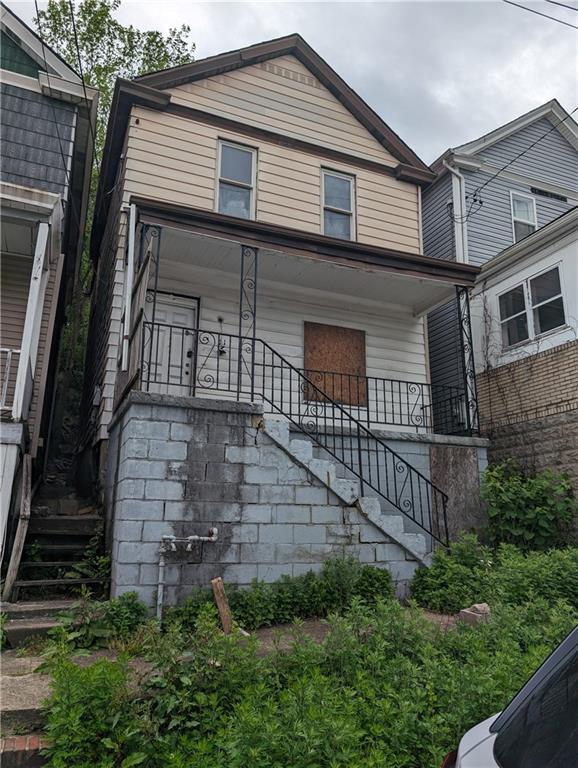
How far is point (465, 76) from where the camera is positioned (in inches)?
321

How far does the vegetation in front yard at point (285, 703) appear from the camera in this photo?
283cm

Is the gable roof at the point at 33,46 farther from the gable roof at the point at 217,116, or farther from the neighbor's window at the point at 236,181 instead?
the neighbor's window at the point at 236,181

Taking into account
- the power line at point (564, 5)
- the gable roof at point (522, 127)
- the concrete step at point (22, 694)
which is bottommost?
the concrete step at point (22, 694)

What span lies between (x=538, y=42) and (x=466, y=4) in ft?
3.47

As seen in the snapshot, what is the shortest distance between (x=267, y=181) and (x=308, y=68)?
117 inches

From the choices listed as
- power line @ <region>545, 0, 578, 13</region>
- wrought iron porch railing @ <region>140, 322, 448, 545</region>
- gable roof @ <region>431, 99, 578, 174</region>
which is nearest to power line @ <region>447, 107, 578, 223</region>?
gable roof @ <region>431, 99, 578, 174</region>

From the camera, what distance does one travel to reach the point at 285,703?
10.5 ft

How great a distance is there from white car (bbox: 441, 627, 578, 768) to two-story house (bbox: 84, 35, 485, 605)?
14.6 ft

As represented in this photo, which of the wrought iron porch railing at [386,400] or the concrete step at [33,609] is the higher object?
the wrought iron porch railing at [386,400]

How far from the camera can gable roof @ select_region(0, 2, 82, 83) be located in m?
9.59

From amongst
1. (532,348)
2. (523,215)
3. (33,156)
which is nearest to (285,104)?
(33,156)

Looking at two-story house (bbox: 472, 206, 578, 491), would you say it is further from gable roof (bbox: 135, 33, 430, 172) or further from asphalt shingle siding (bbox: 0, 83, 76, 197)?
asphalt shingle siding (bbox: 0, 83, 76, 197)

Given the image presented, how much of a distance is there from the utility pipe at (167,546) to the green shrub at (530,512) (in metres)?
4.44

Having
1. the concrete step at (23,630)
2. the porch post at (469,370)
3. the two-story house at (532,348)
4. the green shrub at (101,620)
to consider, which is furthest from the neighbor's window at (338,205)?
the concrete step at (23,630)
